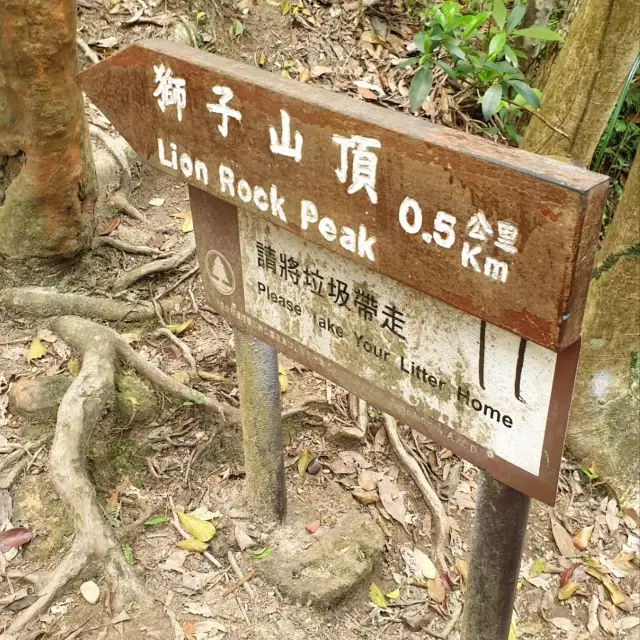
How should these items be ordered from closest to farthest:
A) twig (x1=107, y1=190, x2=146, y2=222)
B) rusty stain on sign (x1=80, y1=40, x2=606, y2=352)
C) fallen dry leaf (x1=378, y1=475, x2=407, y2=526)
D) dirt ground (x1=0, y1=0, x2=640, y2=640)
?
1. rusty stain on sign (x1=80, y1=40, x2=606, y2=352)
2. dirt ground (x1=0, y1=0, x2=640, y2=640)
3. fallen dry leaf (x1=378, y1=475, x2=407, y2=526)
4. twig (x1=107, y1=190, x2=146, y2=222)

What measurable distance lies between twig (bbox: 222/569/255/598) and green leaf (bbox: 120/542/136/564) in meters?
0.42

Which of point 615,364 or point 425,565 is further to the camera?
point 615,364

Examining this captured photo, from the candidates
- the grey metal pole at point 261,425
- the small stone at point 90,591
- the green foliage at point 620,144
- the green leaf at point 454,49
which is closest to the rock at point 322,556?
the grey metal pole at point 261,425

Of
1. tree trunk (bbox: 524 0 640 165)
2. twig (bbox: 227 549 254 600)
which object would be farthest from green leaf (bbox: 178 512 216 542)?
tree trunk (bbox: 524 0 640 165)

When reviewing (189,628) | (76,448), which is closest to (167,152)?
(76,448)

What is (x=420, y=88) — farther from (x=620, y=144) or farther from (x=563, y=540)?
(x=620, y=144)

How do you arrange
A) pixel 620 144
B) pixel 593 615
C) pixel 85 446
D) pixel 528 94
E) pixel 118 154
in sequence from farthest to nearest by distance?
pixel 620 144
pixel 118 154
pixel 593 615
pixel 85 446
pixel 528 94

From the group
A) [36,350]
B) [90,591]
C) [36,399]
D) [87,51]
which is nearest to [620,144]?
[87,51]

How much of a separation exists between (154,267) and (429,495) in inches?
80.9

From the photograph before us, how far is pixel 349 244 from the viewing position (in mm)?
1776

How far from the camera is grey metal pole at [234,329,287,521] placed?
9.33 feet

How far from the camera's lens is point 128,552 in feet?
10.3

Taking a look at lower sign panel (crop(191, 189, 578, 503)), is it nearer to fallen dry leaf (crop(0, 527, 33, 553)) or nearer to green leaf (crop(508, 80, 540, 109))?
green leaf (crop(508, 80, 540, 109))

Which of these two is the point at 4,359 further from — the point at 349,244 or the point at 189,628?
the point at 349,244
